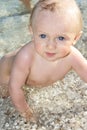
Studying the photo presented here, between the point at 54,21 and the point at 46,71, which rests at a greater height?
the point at 54,21

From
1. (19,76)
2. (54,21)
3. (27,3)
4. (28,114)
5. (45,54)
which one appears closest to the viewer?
(54,21)

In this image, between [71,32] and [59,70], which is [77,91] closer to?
[59,70]

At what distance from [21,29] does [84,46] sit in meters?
0.59

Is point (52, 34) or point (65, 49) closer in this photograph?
point (52, 34)

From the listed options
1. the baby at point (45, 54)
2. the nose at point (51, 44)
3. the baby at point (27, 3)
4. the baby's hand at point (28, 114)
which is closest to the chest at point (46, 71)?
the baby at point (45, 54)

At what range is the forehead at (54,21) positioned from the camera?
170cm

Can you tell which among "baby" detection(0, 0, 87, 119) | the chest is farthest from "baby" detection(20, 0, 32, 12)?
the chest

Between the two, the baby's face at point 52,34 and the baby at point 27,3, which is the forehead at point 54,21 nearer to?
the baby's face at point 52,34

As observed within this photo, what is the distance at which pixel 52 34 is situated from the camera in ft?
5.61

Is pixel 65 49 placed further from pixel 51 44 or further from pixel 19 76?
pixel 19 76

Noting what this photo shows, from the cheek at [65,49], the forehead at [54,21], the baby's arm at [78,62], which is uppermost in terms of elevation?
the forehead at [54,21]

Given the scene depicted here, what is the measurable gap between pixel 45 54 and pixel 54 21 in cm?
19

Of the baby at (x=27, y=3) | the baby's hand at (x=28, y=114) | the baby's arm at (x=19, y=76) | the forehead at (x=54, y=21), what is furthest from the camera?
the baby at (x=27, y=3)

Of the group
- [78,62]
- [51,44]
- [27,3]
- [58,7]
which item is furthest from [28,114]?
[27,3]
